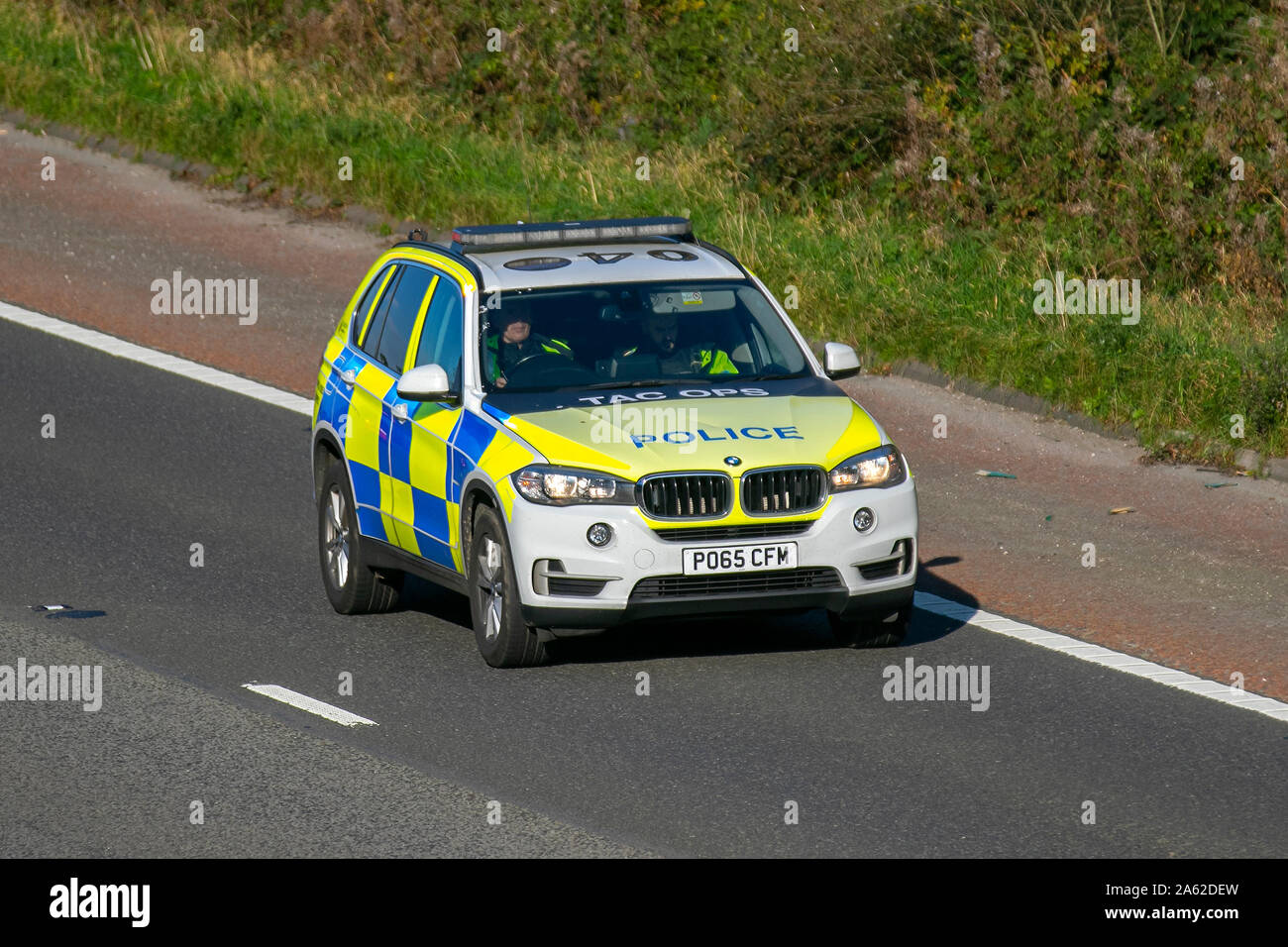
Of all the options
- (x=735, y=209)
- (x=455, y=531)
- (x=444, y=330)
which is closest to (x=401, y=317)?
(x=444, y=330)

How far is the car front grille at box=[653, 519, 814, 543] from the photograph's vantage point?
1033 centimetres

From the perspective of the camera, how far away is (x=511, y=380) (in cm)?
1127

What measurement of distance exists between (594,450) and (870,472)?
4.30 feet

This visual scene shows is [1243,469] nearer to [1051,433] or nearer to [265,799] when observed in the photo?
[1051,433]

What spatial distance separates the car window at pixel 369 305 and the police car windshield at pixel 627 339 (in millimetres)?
1321

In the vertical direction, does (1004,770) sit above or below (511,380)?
below

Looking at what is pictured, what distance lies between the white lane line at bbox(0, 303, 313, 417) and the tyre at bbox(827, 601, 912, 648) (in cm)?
675

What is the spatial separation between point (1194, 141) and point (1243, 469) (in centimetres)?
640

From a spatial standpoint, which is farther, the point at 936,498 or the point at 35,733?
the point at 936,498

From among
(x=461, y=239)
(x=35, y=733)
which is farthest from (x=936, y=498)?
(x=35, y=733)

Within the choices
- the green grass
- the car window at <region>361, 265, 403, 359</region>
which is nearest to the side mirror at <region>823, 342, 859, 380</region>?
the car window at <region>361, 265, 403, 359</region>

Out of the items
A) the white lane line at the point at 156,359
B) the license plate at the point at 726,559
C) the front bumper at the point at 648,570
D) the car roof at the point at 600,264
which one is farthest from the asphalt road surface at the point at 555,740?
the white lane line at the point at 156,359

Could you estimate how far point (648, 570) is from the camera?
33.9 ft
